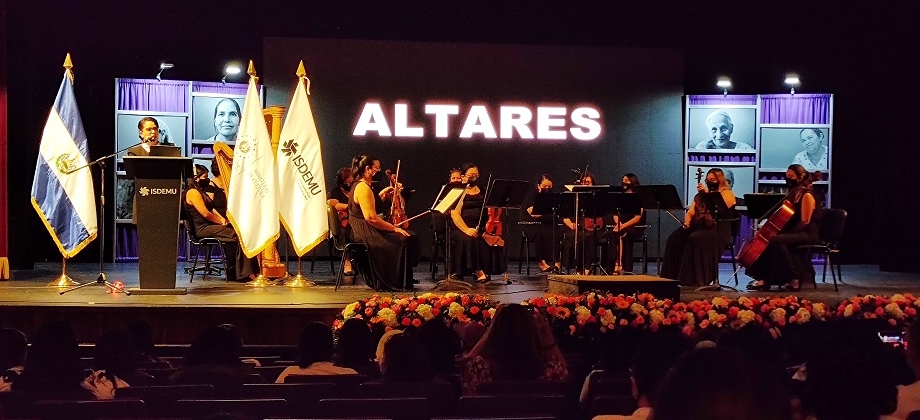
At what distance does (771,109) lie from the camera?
14180 mm

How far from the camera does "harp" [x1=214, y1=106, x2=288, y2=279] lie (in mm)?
9883

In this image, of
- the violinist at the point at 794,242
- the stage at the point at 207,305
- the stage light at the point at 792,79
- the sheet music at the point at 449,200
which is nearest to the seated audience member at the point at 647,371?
the stage at the point at 207,305

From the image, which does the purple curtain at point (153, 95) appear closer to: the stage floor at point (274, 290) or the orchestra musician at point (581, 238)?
the stage floor at point (274, 290)

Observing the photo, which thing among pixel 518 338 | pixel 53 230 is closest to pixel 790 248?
pixel 518 338

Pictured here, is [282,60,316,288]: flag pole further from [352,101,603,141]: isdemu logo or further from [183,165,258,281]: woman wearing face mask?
[352,101,603,141]: isdemu logo

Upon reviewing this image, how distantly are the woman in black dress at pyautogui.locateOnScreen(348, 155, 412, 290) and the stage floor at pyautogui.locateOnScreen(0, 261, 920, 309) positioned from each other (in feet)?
0.74

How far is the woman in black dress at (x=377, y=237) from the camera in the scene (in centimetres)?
921

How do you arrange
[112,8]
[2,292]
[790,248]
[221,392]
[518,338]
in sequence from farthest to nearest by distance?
[112,8] < [790,248] < [2,292] < [518,338] < [221,392]

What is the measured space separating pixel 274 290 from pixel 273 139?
64.3 inches

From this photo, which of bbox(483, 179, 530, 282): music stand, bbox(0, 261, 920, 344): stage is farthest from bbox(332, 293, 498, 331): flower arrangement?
bbox(483, 179, 530, 282): music stand

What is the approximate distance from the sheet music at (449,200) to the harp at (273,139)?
187 cm

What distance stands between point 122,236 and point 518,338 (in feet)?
33.0

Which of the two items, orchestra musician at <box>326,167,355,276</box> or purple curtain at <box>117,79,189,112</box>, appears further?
purple curtain at <box>117,79,189,112</box>

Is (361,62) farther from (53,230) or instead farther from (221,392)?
(221,392)
